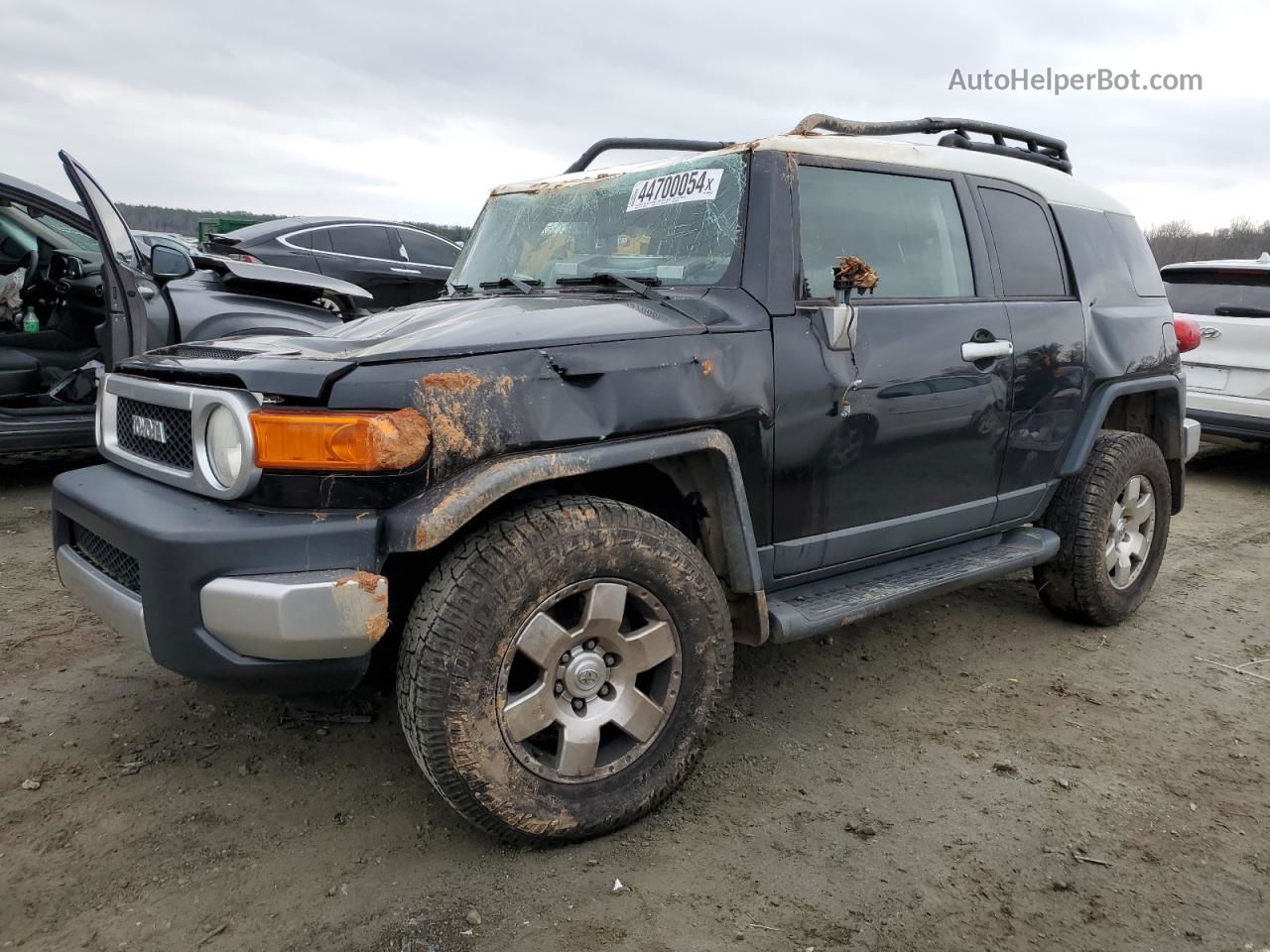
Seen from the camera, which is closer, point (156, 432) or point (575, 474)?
point (575, 474)

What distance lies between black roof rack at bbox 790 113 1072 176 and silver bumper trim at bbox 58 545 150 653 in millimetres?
2378

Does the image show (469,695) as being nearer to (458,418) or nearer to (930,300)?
(458,418)

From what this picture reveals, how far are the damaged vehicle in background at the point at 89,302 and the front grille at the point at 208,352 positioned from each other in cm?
211

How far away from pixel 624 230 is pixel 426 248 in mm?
7155

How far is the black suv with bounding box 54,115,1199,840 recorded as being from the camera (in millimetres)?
2105

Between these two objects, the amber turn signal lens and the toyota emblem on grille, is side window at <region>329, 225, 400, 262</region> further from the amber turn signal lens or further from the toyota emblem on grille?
the amber turn signal lens

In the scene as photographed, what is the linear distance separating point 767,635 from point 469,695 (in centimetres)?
100

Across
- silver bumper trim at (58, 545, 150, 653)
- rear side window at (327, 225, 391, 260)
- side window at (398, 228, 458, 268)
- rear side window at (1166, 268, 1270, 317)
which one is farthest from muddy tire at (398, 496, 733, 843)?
side window at (398, 228, 458, 268)

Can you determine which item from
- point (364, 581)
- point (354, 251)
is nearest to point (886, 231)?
point (364, 581)

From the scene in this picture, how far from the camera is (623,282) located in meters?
2.91

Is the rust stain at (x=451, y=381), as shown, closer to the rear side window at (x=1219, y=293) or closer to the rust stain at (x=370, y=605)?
the rust stain at (x=370, y=605)

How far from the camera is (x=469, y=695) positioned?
215 centimetres

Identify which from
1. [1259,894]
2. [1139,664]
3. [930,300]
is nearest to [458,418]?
[930,300]

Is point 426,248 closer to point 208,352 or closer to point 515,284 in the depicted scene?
point 515,284
